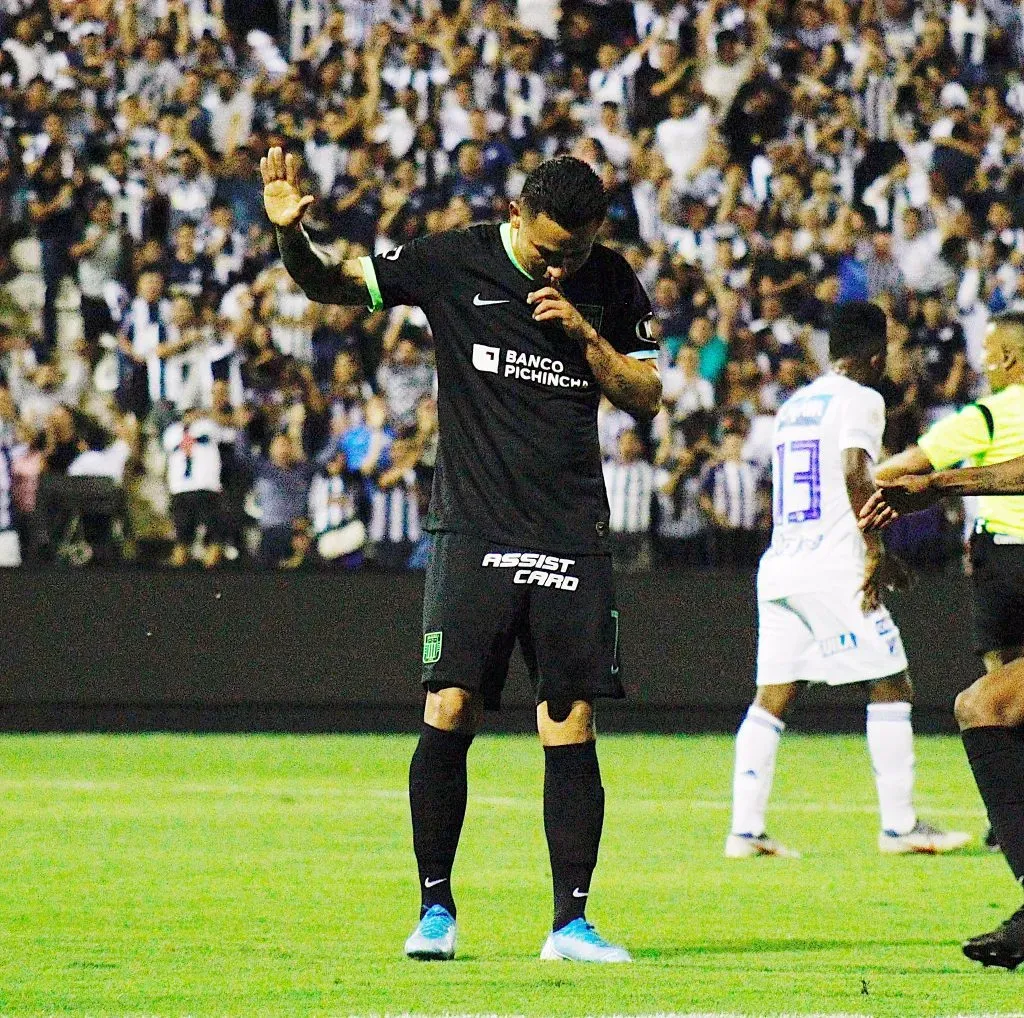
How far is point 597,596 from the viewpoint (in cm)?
614

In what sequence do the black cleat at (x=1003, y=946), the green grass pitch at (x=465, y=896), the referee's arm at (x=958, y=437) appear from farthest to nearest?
the referee's arm at (x=958, y=437) < the black cleat at (x=1003, y=946) < the green grass pitch at (x=465, y=896)

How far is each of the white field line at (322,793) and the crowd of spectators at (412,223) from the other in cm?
315

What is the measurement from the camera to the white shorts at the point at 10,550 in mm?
14727

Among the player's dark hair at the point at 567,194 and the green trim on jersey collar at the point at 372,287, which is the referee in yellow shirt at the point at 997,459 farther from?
the green trim on jersey collar at the point at 372,287

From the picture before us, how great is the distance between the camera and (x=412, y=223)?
17297 millimetres

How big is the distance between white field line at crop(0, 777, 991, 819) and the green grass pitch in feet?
0.11

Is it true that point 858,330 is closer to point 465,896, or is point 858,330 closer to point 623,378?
point 465,896

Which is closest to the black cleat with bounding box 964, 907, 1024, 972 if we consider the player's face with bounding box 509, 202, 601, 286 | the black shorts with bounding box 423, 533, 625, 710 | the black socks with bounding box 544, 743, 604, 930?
the black socks with bounding box 544, 743, 604, 930

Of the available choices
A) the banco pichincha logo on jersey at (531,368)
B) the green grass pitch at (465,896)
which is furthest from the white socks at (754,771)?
→ the banco pichincha logo on jersey at (531,368)

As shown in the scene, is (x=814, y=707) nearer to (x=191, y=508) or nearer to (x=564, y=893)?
(x=191, y=508)

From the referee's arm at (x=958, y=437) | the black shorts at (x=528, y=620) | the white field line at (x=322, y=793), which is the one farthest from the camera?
the white field line at (x=322, y=793)

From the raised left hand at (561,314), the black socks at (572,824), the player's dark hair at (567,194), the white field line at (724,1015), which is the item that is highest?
the player's dark hair at (567,194)

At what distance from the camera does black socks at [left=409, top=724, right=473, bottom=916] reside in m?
6.12

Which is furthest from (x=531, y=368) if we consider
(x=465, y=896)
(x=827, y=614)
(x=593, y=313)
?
(x=827, y=614)
